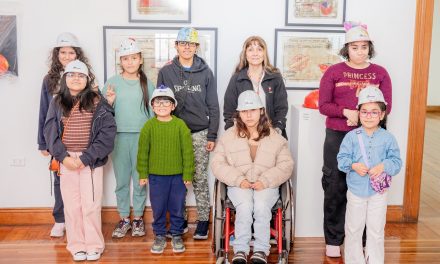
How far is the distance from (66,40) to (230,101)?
1.13 metres

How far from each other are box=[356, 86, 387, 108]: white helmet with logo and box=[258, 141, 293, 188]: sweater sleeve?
1.77 ft

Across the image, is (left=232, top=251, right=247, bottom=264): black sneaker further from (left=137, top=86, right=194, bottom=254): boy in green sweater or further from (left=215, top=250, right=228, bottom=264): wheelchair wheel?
(left=137, top=86, right=194, bottom=254): boy in green sweater

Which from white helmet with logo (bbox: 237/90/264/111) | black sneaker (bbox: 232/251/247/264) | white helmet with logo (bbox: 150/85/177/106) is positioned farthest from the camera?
white helmet with logo (bbox: 150/85/177/106)

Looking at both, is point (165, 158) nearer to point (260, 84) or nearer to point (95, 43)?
point (260, 84)

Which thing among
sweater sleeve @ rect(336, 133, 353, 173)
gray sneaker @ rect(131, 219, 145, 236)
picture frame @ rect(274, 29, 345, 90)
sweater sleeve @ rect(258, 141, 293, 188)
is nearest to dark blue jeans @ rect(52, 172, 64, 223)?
gray sneaker @ rect(131, 219, 145, 236)

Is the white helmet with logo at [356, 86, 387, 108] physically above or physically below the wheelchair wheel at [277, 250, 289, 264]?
above

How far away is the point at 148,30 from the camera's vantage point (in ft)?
12.0

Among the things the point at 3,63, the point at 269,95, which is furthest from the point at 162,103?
the point at 3,63

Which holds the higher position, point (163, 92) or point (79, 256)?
point (163, 92)

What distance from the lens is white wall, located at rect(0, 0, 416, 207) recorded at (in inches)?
143

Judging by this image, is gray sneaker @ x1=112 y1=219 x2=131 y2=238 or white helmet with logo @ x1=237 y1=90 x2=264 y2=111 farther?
gray sneaker @ x1=112 y1=219 x2=131 y2=238

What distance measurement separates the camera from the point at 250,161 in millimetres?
3137

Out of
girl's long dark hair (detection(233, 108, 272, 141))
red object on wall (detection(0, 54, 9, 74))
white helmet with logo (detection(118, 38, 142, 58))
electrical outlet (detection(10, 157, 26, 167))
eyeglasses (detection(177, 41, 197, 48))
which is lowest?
electrical outlet (detection(10, 157, 26, 167))

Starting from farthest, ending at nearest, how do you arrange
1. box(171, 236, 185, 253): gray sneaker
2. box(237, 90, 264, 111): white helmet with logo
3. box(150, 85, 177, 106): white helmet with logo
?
box(171, 236, 185, 253): gray sneaker → box(150, 85, 177, 106): white helmet with logo → box(237, 90, 264, 111): white helmet with logo
